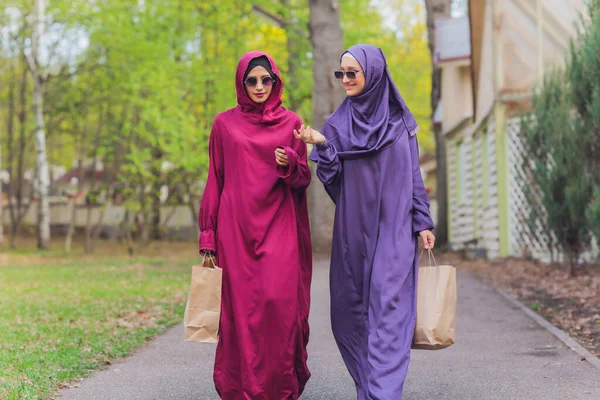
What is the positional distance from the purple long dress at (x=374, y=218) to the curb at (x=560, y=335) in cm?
222

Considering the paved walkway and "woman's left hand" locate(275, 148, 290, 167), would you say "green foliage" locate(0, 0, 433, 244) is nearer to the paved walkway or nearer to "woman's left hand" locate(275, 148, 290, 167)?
the paved walkway

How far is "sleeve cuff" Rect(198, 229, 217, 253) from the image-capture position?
4.64 meters

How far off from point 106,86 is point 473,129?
37.6 ft

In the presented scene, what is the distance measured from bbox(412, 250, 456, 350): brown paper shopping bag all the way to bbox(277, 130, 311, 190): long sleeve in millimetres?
818

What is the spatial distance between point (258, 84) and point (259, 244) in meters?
0.89

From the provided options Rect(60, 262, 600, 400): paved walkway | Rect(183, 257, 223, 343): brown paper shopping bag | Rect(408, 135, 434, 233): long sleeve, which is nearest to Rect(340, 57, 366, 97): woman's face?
Rect(408, 135, 434, 233): long sleeve

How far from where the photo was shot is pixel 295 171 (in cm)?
450

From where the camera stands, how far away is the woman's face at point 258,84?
15.0 feet

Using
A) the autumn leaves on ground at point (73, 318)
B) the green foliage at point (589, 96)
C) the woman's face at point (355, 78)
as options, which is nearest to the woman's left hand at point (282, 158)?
the woman's face at point (355, 78)

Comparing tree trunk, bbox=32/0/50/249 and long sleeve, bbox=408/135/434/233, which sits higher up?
tree trunk, bbox=32/0/50/249

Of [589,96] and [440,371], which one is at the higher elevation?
[589,96]

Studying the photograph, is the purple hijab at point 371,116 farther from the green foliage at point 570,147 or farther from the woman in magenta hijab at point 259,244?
the green foliage at point 570,147

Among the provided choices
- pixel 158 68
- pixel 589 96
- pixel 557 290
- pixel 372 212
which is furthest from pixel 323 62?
pixel 372 212

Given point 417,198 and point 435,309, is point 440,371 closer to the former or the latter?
point 435,309
